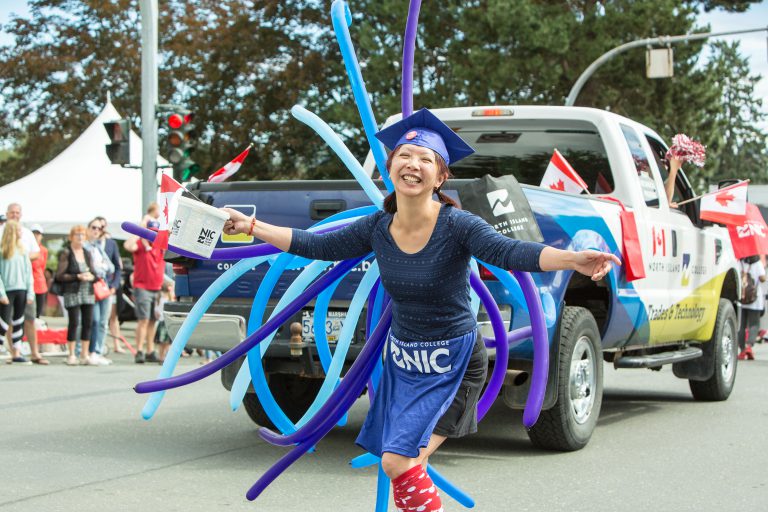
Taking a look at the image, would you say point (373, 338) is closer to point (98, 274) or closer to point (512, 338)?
point (512, 338)

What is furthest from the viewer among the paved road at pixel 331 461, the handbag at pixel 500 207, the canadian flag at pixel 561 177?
the canadian flag at pixel 561 177

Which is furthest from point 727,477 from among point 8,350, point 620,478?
point 8,350

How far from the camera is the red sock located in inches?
166

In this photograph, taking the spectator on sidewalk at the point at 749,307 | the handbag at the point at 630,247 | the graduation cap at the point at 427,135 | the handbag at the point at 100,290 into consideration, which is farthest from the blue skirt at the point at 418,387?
the spectator on sidewalk at the point at 749,307

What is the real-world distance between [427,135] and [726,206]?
233 inches

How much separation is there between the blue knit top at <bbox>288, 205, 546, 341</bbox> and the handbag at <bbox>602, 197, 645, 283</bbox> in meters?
3.65

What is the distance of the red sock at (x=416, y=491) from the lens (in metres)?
4.23

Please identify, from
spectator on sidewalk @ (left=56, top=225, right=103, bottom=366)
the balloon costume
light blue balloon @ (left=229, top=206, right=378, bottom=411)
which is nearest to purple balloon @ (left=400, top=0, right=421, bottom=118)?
the balloon costume

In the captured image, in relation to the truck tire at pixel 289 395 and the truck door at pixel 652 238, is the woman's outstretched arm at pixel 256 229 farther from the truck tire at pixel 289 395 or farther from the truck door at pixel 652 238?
the truck door at pixel 652 238

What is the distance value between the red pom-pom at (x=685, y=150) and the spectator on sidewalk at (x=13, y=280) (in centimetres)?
792

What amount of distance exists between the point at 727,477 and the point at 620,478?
613 millimetres

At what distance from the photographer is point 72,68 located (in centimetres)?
3938

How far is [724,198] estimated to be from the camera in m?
9.70

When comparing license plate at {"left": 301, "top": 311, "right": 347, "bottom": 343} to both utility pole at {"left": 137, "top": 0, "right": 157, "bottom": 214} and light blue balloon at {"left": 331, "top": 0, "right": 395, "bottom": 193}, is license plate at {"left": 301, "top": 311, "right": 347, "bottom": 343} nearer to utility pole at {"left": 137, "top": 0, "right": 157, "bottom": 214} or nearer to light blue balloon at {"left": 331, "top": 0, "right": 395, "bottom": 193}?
light blue balloon at {"left": 331, "top": 0, "right": 395, "bottom": 193}
